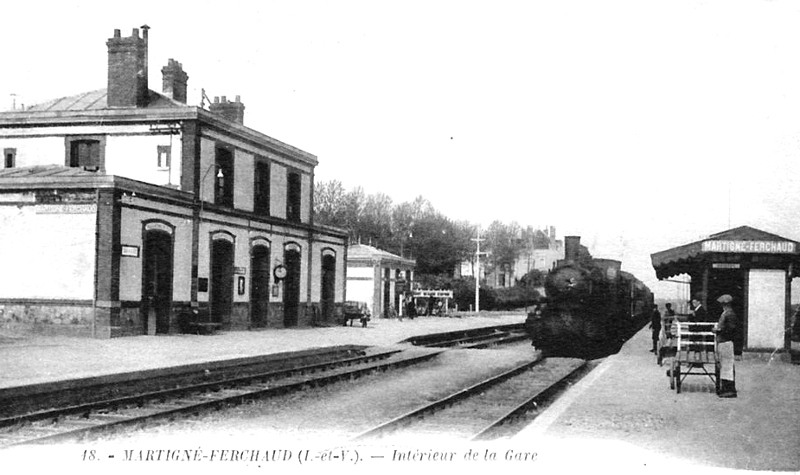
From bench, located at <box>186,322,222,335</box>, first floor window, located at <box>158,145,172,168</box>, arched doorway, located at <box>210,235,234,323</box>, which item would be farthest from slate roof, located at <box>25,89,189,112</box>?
bench, located at <box>186,322,222,335</box>

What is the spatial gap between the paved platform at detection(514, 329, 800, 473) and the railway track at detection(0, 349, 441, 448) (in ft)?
13.5

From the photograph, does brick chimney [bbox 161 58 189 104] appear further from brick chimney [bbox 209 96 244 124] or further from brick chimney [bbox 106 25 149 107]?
brick chimney [bbox 209 96 244 124]

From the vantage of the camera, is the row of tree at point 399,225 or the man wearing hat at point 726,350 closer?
the man wearing hat at point 726,350

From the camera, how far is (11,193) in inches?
814

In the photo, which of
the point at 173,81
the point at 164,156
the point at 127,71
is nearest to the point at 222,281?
the point at 164,156

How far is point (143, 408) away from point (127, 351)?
6.81m

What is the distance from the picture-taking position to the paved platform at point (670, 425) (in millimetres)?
7109

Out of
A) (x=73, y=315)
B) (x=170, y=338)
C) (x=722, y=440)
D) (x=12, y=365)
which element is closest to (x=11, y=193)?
(x=73, y=315)

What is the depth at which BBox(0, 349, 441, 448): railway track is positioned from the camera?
8508mm

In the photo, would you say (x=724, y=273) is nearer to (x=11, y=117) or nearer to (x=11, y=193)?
(x=11, y=193)

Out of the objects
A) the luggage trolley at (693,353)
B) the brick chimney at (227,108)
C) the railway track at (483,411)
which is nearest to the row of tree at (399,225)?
the brick chimney at (227,108)

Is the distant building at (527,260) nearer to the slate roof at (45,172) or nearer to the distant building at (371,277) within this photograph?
the distant building at (371,277)

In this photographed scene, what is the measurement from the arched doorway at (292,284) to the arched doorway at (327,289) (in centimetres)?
248

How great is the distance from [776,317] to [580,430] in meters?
9.56
